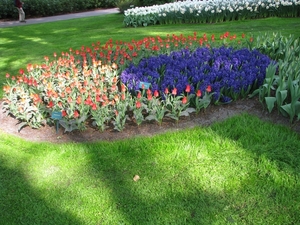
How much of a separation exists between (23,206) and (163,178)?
132cm

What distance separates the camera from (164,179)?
303 centimetres

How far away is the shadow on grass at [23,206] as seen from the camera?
2711mm

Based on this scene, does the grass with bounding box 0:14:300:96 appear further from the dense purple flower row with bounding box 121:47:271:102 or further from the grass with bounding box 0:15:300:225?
the grass with bounding box 0:15:300:225

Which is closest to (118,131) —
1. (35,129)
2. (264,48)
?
(35,129)

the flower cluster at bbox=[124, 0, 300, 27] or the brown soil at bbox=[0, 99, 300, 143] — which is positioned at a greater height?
the flower cluster at bbox=[124, 0, 300, 27]

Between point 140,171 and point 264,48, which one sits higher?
point 264,48

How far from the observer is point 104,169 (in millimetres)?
3256

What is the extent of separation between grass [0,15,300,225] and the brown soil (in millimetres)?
139

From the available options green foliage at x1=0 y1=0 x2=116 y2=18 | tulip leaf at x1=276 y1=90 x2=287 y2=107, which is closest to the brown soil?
tulip leaf at x1=276 y1=90 x2=287 y2=107

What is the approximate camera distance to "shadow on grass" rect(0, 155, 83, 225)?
2.71m

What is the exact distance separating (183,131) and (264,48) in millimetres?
2724

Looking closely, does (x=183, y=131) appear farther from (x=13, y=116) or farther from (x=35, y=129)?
(x=13, y=116)

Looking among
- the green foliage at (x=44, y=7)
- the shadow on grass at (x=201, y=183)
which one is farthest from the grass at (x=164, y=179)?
the green foliage at (x=44, y=7)

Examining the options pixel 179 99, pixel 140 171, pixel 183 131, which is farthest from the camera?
pixel 179 99
